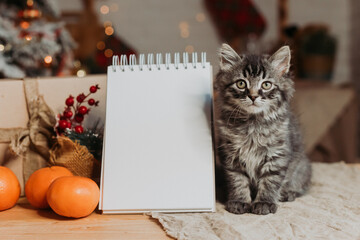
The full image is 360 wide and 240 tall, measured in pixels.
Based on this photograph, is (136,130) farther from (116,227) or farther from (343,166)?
(343,166)

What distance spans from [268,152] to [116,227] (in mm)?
445

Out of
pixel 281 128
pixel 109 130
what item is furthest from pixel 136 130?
pixel 281 128

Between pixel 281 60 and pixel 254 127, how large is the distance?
197mm

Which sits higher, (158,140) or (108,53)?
(108,53)

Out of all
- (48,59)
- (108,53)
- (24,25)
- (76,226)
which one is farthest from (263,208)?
(108,53)

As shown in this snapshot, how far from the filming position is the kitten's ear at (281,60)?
3.06 ft

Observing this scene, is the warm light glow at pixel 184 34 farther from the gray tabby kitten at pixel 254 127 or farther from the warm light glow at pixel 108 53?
the gray tabby kitten at pixel 254 127

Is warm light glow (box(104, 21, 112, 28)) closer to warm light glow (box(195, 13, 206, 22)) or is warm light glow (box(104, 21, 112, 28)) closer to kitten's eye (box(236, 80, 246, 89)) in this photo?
warm light glow (box(195, 13, 206, 22))

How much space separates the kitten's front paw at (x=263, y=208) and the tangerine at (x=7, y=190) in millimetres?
649

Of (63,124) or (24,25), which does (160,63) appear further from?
(24,25)

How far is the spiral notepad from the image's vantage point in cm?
92

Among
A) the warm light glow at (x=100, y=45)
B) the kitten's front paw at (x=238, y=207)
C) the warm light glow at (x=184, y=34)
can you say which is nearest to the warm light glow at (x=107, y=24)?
the warm light glow at (x=100, y=45)

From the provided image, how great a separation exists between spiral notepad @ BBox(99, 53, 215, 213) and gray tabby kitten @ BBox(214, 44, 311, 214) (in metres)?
0.06

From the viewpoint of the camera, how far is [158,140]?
942 mm
